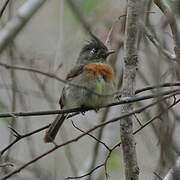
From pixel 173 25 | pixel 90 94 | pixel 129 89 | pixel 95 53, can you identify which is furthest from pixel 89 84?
pixel 173 25

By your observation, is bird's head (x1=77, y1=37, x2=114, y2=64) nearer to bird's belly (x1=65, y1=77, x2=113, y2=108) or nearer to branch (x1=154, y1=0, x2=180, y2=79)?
bird's belly (x1=65, y1=77, x2=113, y2=108)

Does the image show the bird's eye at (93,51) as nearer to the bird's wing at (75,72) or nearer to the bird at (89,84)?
the bird at (89,84)

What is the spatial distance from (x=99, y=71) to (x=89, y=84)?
4.9 inches

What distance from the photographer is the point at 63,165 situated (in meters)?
6.21

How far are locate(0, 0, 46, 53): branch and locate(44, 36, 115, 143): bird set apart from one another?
1.43 feet

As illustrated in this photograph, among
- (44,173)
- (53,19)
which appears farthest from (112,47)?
(53,19)

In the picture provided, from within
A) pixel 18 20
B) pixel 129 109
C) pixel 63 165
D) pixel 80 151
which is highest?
pixel 80 151

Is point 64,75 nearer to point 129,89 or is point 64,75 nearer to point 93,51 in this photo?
point 93,51

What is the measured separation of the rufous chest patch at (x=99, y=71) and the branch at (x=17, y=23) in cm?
54

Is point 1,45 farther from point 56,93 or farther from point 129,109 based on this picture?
point 56,93

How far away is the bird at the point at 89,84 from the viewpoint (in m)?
4.09

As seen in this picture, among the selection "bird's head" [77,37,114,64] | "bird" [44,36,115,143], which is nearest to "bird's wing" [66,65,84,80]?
"bird" [44,36,115,143]

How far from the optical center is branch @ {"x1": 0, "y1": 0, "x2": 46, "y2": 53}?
3807mm

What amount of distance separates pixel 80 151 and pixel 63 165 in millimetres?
956
